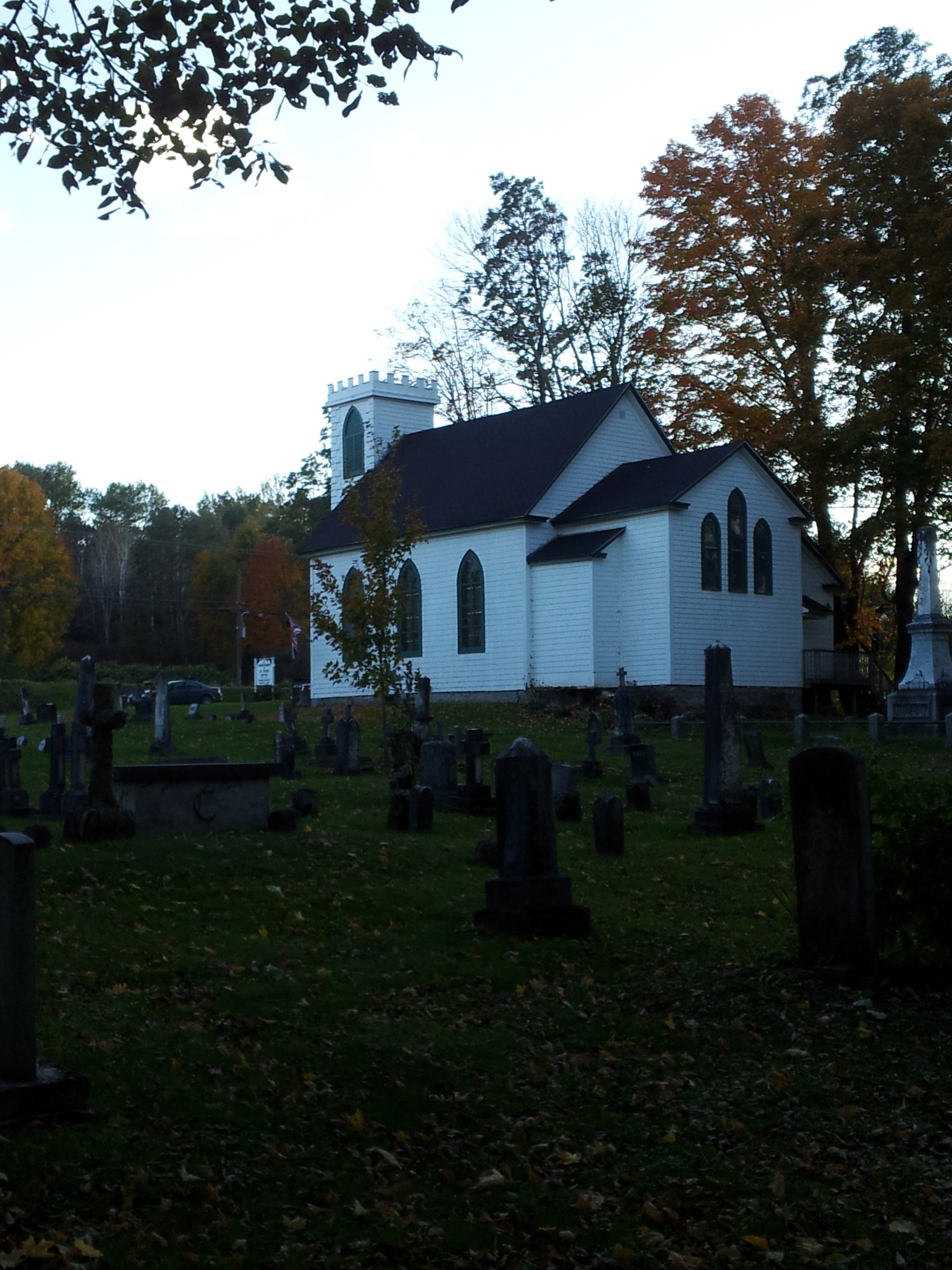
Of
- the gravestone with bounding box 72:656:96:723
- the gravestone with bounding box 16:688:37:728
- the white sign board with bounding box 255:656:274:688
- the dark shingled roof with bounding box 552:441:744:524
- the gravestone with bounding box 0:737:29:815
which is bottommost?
the gravestone with bounding box 0:737:29:815

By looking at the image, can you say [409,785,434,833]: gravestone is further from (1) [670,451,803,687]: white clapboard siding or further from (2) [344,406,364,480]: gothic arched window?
(2) [344,406,364,480]: gothic arched window

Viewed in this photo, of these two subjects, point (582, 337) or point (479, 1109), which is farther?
point (582, 337)

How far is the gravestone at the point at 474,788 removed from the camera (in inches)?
663

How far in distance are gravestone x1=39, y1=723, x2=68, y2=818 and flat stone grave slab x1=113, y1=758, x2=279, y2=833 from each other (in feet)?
8.55

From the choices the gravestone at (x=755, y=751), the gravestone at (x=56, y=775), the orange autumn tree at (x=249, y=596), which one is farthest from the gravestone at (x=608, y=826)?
the orange autumn tree at (x=249, y=596)

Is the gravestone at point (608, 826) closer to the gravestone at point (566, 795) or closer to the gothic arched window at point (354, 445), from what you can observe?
the gravestone at point (566, 795)

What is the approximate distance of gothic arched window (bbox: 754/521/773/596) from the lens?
37.9 meters

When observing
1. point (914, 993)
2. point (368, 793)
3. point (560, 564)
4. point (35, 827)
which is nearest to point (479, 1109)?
point (914, 993)

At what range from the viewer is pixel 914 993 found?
27.1 ft

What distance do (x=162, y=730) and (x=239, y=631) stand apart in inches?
1860

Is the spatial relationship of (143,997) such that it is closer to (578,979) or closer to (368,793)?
(578,979)

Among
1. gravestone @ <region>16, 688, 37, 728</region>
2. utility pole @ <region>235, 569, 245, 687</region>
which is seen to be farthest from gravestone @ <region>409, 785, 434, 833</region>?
utility pole @ <region>235, 569, 245, 687</region>

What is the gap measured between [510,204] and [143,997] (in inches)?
1767

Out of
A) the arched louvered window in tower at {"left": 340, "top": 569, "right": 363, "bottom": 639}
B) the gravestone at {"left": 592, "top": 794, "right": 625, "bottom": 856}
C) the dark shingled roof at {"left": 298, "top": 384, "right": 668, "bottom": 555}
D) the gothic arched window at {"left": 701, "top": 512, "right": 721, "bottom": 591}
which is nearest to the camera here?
the gravestone at {"left": 592, "top": 794, "right": 625, "bottom": 856}
